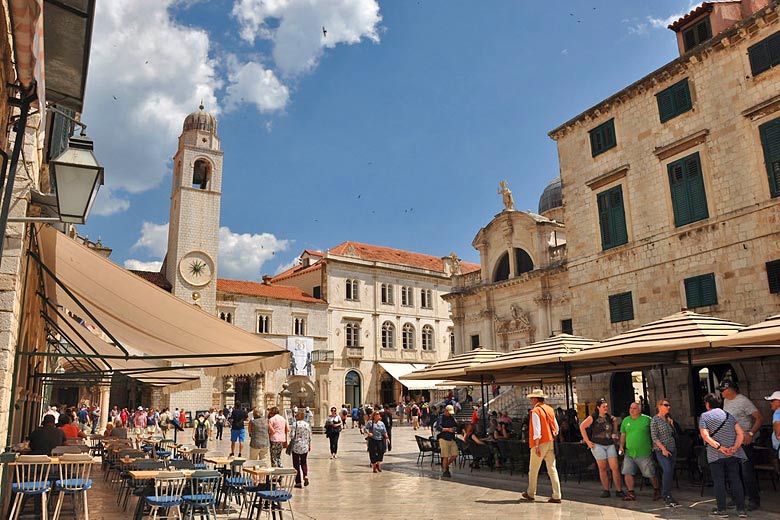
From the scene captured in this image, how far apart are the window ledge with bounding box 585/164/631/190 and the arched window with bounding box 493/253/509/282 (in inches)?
564

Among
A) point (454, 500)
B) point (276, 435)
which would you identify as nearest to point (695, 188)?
point (454, 500)

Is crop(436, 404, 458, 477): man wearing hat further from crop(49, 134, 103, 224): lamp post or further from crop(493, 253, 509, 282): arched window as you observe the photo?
crop(493, 253, 509, 282): arched window

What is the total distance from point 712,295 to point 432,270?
115ft

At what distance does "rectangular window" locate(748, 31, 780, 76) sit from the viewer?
12.2 m

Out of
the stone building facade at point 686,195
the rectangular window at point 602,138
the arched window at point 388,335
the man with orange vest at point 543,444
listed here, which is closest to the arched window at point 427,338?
the arched window at point 388,335

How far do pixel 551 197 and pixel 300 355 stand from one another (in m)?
20.3

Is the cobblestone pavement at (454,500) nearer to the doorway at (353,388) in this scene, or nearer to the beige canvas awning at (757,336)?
the beige canvas awning at (757,336)

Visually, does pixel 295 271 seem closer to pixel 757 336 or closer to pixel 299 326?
pixel 299 326

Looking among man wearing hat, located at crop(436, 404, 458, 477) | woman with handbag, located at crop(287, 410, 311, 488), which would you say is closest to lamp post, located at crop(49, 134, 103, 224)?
woman with handbag, located at crop(287, 410, 311, 488)

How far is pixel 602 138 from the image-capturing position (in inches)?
646

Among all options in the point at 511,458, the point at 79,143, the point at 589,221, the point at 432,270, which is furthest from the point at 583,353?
the point at 432,270

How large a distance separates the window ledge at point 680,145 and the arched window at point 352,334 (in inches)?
1190

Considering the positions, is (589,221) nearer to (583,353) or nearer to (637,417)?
(583,353)

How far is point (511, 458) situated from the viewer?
12.1m
